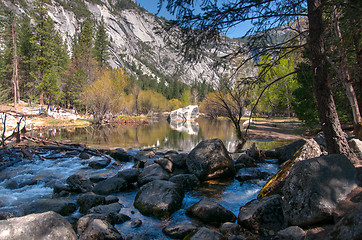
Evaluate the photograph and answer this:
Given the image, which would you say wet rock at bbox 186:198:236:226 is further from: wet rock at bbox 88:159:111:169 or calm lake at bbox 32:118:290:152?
calm lake at bbox 32:118:290:152

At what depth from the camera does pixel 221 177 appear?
7711mm

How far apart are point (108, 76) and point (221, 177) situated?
36.3m

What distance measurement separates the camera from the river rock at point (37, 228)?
9.44 ft

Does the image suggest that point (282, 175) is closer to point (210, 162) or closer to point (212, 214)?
point (212, 214)

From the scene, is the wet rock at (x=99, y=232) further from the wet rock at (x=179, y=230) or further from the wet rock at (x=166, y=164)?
the wet rock at (x=166, y=164)

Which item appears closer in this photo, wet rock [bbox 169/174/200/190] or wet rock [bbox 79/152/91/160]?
wet rock [bbox 169/174/200/190]

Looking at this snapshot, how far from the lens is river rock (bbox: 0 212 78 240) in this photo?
2877 mm

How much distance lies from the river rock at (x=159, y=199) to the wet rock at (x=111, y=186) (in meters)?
1.40

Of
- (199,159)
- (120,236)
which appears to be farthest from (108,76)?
(120,236)

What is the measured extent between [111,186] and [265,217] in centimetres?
480

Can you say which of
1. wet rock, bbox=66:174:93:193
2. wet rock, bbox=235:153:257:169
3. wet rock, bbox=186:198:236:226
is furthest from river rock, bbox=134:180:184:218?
wet rock, bbox=235:153:257:169

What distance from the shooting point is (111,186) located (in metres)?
6.54

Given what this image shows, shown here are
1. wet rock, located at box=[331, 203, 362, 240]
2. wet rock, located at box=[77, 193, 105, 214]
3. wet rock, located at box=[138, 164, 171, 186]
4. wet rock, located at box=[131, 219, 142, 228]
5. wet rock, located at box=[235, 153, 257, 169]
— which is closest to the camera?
wet rock, located at box=[331, 203, 362, 240]

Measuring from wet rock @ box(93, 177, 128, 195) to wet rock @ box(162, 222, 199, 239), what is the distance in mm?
2932
